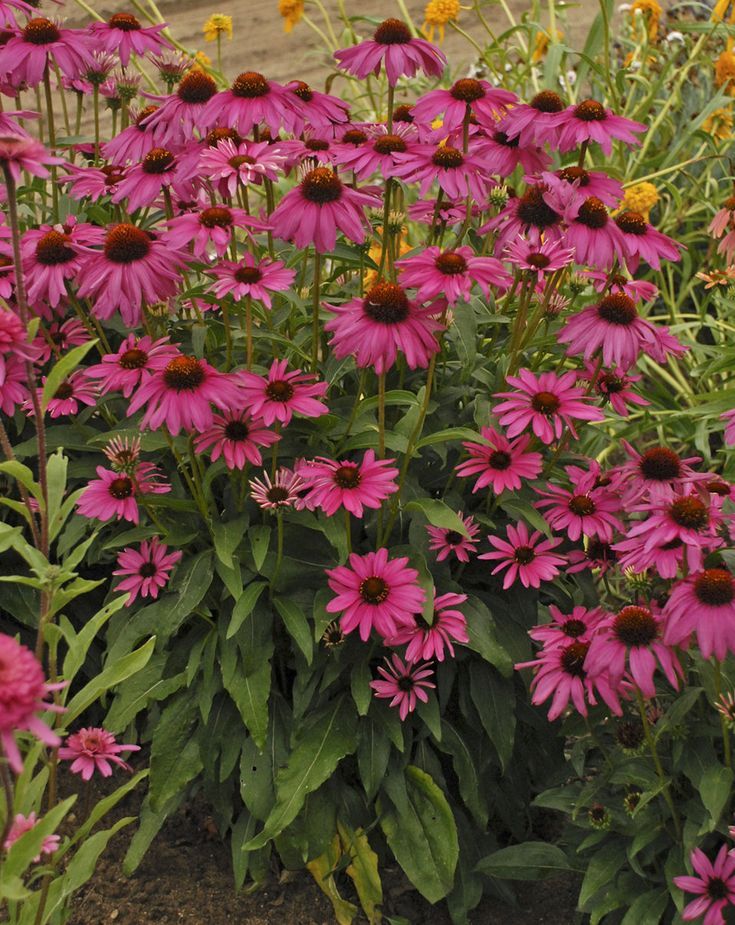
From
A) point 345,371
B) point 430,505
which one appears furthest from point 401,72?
point 430,505

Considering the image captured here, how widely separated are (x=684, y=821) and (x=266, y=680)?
0.67 meters

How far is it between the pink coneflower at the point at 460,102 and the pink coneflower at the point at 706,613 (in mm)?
858

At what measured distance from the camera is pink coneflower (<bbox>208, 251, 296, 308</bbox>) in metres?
1.70

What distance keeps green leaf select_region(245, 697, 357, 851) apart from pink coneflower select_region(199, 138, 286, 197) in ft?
2.80

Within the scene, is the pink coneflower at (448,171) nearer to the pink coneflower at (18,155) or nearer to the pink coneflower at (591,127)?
the pink coneflower at (591,127)

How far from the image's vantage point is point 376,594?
5.54ft

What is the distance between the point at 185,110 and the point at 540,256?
0.63m

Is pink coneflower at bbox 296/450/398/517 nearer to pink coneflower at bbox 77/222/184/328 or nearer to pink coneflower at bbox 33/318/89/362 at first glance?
pink coneflower at bbox 77/222/184/328

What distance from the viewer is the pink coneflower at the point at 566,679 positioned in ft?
5.31

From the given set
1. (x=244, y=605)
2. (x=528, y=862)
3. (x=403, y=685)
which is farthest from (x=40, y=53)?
(x=528, y=862)

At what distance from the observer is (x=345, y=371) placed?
1.94 meters

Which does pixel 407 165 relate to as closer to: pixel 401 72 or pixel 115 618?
pixel 401 72

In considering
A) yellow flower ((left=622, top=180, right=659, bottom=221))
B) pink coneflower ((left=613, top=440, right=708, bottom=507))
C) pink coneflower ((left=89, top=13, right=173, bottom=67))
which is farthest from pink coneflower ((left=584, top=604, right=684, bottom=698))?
yellow flower ((left=622, top=180, right=659, bottom=221))

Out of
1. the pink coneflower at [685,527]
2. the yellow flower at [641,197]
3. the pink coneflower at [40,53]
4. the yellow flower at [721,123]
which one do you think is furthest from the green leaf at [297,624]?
the yellow flower at [721,123]
